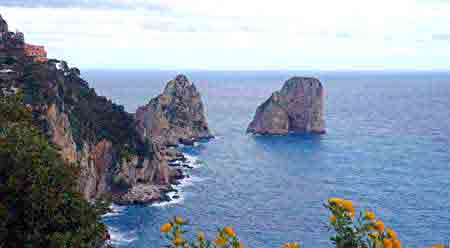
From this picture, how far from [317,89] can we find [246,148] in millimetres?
46339

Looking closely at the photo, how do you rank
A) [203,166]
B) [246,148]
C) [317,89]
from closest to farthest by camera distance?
[203,166] → [246,148] → [317,89]

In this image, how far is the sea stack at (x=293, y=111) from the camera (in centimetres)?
15225

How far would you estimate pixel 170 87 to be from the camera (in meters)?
146

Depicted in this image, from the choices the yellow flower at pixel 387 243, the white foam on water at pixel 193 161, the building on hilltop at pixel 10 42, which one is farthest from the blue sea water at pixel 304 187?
Result: the yellow flower at pixel 387 243

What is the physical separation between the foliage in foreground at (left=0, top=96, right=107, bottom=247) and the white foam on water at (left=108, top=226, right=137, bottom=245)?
45041 millimetres

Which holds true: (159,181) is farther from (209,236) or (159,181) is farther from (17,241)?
(17,241)

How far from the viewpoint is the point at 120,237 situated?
6450 centimetres

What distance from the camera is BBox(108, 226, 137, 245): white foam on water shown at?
206ft

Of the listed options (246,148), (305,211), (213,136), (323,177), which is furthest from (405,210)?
(213,136)

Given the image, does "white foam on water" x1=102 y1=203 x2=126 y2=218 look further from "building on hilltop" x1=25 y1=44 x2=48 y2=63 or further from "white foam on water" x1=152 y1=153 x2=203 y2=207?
"building on hilltop" x1=25 y1=44 x2=48 y2=63

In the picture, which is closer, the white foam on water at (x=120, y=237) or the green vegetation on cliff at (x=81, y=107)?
the white foam on water at (x=120, y=237)

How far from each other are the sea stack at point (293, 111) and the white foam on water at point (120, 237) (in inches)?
3469

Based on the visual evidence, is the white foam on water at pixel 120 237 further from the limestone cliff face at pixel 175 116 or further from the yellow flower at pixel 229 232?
the limestone cliff face at pixel 175 116

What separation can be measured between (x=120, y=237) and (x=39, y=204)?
161ft
